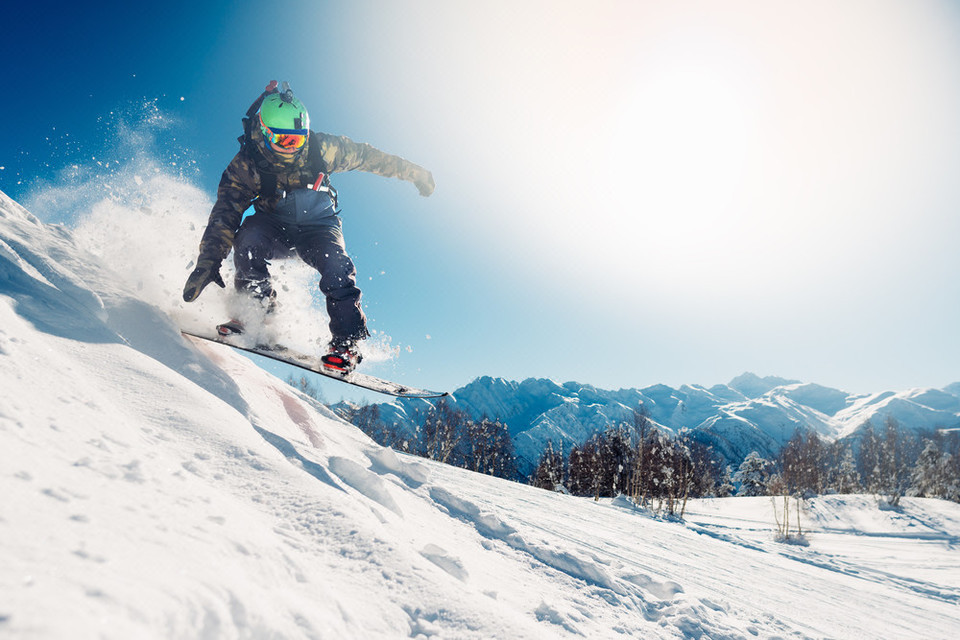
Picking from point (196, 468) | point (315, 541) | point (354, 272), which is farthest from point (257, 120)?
point (315, 541)

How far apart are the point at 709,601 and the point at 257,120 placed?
17.4 ft

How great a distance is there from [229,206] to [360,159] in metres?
1.55

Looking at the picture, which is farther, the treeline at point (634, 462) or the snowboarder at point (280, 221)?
the treeline at point (634, 462)

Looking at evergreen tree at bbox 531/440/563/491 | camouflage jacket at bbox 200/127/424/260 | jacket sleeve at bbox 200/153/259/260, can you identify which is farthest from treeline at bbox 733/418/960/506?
jacket sleeve at bbox 200/153/259/260

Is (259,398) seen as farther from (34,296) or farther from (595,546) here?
(595,546)

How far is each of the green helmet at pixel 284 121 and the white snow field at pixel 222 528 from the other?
1.80m

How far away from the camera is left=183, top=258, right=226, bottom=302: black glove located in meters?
3.59

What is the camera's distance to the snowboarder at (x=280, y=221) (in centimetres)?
384

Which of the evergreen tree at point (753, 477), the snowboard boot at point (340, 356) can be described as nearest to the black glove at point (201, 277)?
the snowboard boot at point (340, 356)

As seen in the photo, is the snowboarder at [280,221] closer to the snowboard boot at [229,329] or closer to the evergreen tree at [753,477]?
the snowboard boot at [229,329]

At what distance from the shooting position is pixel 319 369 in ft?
12.9

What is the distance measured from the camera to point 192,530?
1.12m

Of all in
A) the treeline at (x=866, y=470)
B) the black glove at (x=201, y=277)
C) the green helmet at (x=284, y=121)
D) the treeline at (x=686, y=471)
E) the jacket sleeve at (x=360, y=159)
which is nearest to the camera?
the black glove at (x=201, y=277)

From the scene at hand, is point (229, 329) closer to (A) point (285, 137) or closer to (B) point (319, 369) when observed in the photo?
(B) point (319, 369)
